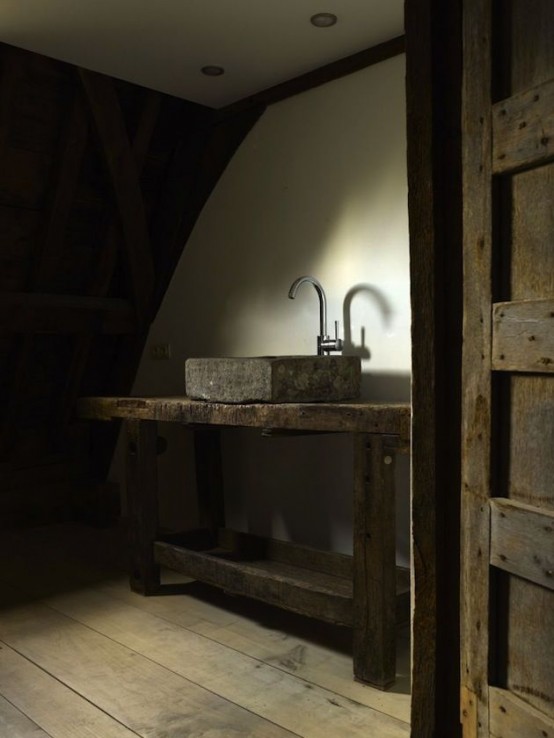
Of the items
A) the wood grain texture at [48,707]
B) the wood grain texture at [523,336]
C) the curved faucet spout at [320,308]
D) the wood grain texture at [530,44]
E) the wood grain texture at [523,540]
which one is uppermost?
the wood grain texture at [530,44]

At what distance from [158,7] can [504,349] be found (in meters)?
1.82

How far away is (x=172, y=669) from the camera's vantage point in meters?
2.23

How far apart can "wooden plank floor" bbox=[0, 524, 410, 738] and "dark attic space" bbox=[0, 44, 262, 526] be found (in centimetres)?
108

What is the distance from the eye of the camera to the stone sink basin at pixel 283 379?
95.1 inches

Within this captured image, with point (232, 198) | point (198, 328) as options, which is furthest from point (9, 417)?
point (232, 198)

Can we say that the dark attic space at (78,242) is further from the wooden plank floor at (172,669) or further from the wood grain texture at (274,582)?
the wood grain texture at (274,582)

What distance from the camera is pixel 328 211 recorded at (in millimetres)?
3064

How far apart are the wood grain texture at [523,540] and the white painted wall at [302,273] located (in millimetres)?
1382

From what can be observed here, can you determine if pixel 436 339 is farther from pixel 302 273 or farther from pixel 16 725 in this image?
pixel 302 273

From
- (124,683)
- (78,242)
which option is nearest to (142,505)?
(124,683)

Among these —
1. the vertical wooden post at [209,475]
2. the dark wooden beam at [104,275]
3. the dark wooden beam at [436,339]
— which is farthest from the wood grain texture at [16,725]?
the dark wooden beam at [104,275]

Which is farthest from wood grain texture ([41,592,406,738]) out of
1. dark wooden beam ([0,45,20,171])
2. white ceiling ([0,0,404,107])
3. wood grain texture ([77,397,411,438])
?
white ceiling ([0,0,404,107])

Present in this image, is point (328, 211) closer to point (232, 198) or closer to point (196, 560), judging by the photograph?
point (232, 198)

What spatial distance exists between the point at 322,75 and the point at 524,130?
186cm
